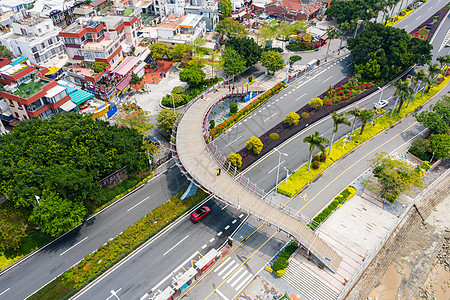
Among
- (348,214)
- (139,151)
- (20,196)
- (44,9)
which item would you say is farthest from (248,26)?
(20,196)

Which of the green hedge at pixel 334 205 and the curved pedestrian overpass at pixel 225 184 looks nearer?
the curved pedestrian overpass at pixel 225 184

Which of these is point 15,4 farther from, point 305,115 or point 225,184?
point 225,184

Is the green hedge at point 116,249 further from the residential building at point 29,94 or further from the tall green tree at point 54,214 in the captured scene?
the residential building at point 29,94

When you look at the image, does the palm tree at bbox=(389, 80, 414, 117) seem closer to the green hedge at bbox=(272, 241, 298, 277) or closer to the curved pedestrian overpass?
the curved pedestrian overpass

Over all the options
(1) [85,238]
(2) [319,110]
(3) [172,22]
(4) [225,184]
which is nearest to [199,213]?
(4) [225,184]

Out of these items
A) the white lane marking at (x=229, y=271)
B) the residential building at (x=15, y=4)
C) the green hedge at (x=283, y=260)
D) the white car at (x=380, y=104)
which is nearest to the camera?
the green hedge at (x=283, y=260)

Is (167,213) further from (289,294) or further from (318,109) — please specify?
(318,109)

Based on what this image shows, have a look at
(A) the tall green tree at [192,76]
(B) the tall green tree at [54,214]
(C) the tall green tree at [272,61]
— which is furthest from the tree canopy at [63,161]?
(C) the tall green tree at [272,61]
